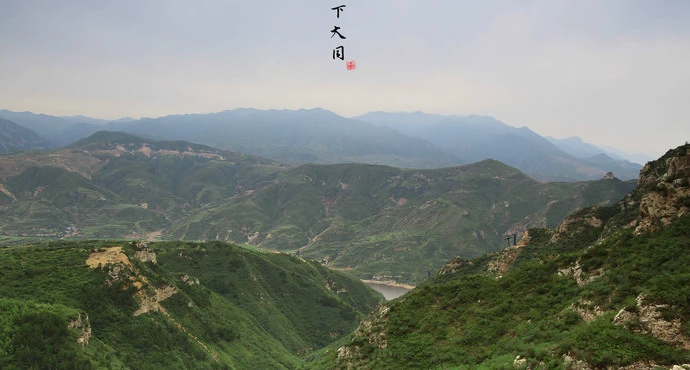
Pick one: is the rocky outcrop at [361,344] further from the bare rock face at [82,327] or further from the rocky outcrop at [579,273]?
the bare rock face at [82,327]

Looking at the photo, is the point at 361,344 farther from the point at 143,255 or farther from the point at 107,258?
the point at 143,255

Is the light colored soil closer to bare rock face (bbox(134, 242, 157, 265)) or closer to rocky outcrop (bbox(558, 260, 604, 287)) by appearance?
bare rock face (bbox(134, 242, 157, 265))

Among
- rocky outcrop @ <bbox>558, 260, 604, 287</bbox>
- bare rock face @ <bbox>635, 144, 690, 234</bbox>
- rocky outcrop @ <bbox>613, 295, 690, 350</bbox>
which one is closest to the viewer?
rocky outcrop @ <bbox>613, 295, 690, 350</bbox>

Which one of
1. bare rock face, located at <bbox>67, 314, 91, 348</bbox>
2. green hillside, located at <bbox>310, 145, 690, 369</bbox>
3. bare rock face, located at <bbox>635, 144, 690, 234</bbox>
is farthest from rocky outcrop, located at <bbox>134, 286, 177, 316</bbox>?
bare rock face, located at <bbox>635, 144, 690, 234</bbox>

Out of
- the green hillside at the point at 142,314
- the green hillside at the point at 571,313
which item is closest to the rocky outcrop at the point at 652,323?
the green hillside at the point at 571,313

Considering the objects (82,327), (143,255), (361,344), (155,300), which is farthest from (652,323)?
(143,255)

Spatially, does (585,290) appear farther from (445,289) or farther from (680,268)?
(445,289)
